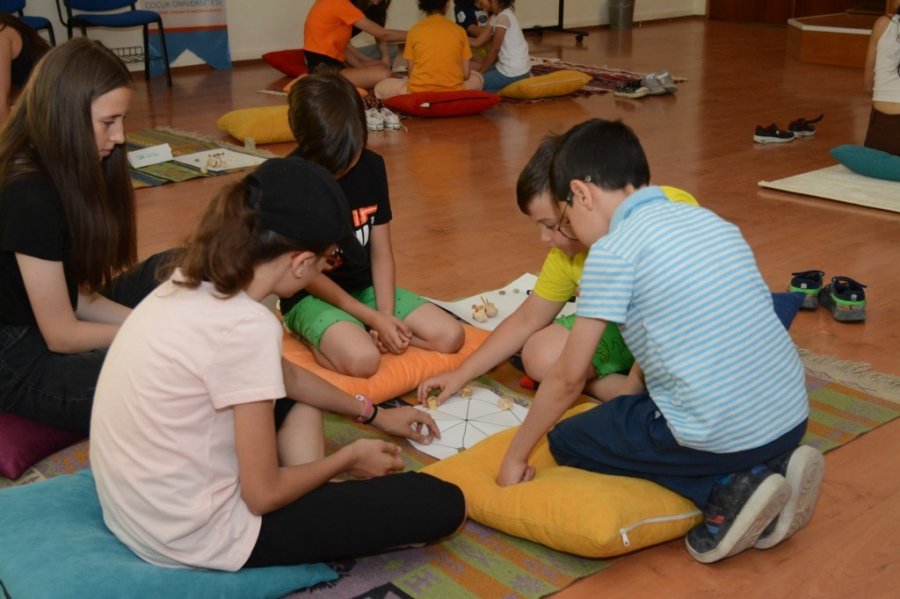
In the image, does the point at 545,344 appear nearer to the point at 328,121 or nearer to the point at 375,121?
the point at 328,121

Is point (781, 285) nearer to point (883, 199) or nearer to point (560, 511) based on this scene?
point (883, 199)

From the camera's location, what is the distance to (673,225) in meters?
1.64

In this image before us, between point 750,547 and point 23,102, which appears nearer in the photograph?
point 750,547

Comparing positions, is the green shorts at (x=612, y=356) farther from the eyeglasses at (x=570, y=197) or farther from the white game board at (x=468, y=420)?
the eyeglasses at (x=570, y=197)

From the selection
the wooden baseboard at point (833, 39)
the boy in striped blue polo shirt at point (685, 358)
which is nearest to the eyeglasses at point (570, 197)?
the boy in striped blue polo shirt at point (685, 358)

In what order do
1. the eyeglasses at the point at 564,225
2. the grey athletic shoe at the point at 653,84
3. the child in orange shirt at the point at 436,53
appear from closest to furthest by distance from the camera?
the eyeglasses at the point at 564,225 < the child in orange shirt at the point at 436,53 < the grey athletic shoe at the point at 653,84

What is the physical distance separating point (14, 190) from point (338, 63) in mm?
4785

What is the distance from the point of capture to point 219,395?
144cm

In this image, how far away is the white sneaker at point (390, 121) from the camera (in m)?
5.44

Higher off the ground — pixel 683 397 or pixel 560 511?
pixel 683 397

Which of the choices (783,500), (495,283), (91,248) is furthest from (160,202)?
(783,500)

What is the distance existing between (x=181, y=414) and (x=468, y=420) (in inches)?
35.9

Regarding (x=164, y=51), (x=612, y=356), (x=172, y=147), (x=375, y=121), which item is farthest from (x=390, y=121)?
(x=612, y=356)

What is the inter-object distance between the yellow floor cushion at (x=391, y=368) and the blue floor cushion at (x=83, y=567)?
27.8 inches
